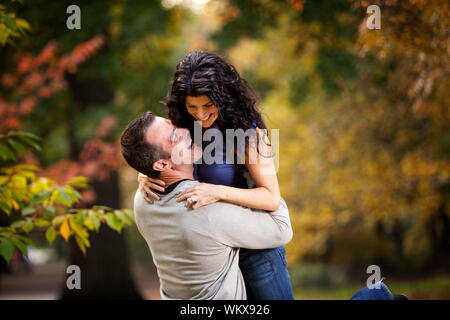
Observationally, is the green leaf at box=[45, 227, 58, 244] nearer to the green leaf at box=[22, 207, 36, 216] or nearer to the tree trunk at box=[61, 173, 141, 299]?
the green leaf at box=[22, 207, 36, 216]

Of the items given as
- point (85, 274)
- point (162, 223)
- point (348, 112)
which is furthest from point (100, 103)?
point (162, 223)

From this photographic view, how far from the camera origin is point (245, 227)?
2.50 meters

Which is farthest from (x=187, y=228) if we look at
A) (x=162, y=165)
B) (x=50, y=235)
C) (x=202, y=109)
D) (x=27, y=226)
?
(x=27, y=226)

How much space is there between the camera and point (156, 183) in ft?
8.64

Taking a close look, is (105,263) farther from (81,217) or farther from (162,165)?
(162,165)

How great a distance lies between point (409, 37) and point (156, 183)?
306cm

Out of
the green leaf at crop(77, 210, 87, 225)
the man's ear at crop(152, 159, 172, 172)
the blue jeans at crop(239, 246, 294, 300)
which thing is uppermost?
the man's ear at crop(152, 159, 172, 172)

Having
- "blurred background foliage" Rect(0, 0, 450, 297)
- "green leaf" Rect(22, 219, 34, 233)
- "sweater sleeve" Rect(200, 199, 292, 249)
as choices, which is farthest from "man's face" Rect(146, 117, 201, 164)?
"blurred background foliage" Rect(0, 0, 450, 297)

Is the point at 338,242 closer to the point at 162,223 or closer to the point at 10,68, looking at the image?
the point at 10,68

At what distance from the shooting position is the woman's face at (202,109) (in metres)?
2.87

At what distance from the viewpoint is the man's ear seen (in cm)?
267

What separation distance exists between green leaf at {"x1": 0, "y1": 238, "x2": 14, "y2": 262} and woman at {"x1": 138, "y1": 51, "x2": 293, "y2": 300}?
2.91 feet

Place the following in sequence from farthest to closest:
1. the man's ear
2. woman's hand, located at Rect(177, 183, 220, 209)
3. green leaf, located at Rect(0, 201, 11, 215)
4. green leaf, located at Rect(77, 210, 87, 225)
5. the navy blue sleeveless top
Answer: green leaf, located at Rect(77, 210, 87, 225) < green leaf, located at Rect(0, 201, 11, 215) < the navy blue sleeveless top < the man's ear < woman's hand, located at Rect(177, 183, 220, 209)

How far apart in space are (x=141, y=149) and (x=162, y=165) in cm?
15
